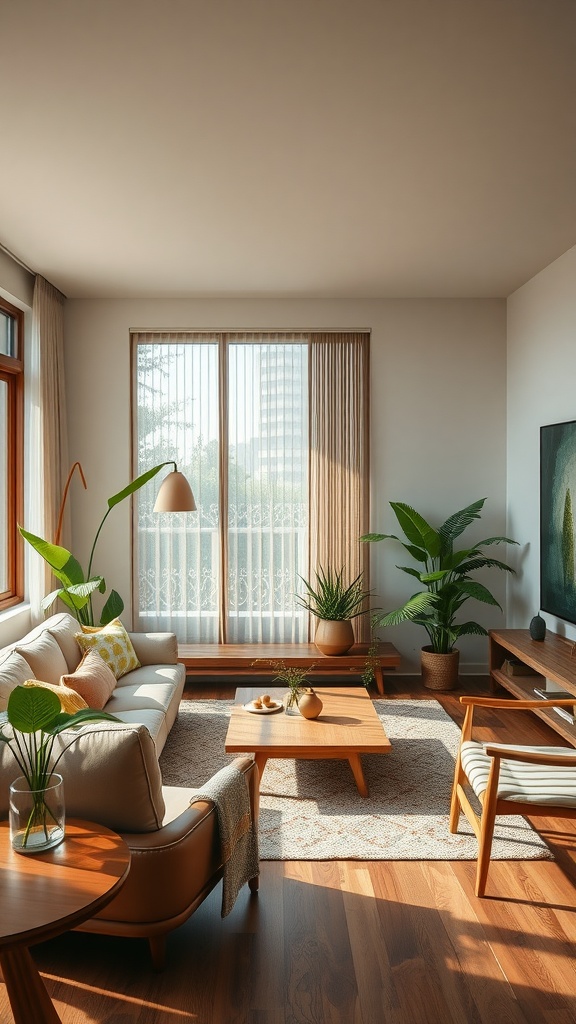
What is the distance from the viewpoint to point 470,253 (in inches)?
188

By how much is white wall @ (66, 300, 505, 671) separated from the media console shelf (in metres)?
0.77

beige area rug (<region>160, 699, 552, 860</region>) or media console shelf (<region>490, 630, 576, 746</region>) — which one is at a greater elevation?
media console shelf (<region>490, 630, 576, 746</region>)

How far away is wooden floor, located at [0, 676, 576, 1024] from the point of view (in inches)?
85.4

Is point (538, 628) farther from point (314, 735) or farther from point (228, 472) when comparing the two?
point (228, 472)

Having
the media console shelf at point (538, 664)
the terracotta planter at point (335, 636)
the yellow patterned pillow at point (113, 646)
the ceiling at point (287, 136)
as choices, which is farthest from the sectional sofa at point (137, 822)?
the terracotta planter at point (335, 636)

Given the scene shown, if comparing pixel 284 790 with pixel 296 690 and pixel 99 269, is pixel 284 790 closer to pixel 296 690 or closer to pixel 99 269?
pixel 296 690

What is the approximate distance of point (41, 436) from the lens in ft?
17.0

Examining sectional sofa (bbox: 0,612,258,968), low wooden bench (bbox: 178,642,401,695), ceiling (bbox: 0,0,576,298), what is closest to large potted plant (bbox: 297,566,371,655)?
low wooden bench (bbox: 178,642,401,695)

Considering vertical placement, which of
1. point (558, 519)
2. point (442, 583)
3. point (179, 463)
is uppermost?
point (179, 463)

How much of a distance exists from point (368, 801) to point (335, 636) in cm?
195

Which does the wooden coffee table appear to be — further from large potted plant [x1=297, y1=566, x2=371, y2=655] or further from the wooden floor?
large potted plant [x1=297, y1=566, x2=371, y2=655]

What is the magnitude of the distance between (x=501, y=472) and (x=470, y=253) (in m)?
1.90

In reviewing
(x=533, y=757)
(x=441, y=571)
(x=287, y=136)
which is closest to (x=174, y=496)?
(x=441, y=571)

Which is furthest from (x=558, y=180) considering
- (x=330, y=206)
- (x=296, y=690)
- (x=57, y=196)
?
(x=296, y=690)
